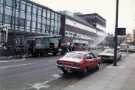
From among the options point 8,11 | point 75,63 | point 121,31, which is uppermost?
point 8,11

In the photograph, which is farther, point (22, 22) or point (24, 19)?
point (24, 19)

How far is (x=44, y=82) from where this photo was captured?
12.6 meters

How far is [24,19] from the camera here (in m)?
47.5

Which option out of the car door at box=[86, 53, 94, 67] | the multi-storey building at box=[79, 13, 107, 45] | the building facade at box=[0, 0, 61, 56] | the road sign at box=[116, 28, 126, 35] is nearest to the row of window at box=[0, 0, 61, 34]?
the building facade at box=[0, 0, 61, 56]

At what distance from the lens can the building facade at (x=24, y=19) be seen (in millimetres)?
41659

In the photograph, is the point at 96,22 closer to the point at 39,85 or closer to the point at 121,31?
the point at 121,31

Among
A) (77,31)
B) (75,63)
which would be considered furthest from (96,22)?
(75,63)

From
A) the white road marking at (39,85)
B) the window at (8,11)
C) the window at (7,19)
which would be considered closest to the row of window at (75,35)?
the window at (8,11)

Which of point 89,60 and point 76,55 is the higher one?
point 76,55

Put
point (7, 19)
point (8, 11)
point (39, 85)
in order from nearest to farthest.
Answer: point (39, 85) → point (7, 19) → point (8, 11)

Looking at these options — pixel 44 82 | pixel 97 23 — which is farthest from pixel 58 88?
pixel 97 23

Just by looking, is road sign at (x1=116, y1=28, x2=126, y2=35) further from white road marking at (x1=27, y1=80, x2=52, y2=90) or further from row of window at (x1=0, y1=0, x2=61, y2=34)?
row of window at (x1=0, y1=0, x2=61, y2=34)

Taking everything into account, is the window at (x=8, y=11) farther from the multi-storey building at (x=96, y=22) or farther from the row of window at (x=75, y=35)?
the multi-storey building at (x=96, y=22)

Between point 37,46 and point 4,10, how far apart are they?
450 inches
